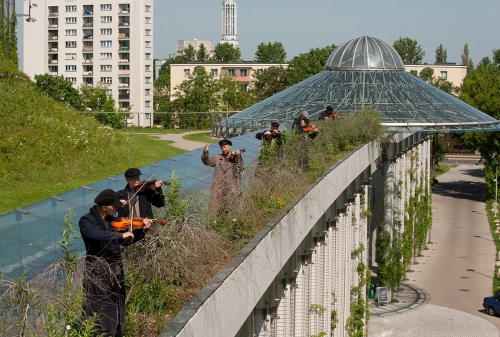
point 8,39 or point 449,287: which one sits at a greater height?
point 8,39

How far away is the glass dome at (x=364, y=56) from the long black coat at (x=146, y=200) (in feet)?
87.9

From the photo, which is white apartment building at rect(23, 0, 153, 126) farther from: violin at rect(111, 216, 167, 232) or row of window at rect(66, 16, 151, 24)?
violin at rect(111, 216, 167, 232)

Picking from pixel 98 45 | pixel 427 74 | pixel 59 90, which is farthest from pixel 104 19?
pixel 427 74

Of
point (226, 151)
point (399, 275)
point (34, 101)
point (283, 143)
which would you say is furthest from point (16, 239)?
point (399, 275)

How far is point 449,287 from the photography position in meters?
33.0

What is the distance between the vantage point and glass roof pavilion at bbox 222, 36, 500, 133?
97.6 ft

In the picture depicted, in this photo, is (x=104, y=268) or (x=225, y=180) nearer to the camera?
(x=104, y=268)

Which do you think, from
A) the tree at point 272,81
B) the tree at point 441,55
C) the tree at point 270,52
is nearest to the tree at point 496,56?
the tree at point 441,55

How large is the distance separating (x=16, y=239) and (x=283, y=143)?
6.36 metres

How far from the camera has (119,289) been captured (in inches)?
262

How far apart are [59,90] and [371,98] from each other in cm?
3497

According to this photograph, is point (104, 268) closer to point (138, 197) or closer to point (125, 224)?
point (125, 224)

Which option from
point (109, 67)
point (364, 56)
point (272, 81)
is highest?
point (109, 67)

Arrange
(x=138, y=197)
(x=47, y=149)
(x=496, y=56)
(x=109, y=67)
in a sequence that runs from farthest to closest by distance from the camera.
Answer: (x=496, y=56) < (x=109, y=67) < (x=47, y=149) < (x=138, y=197)
